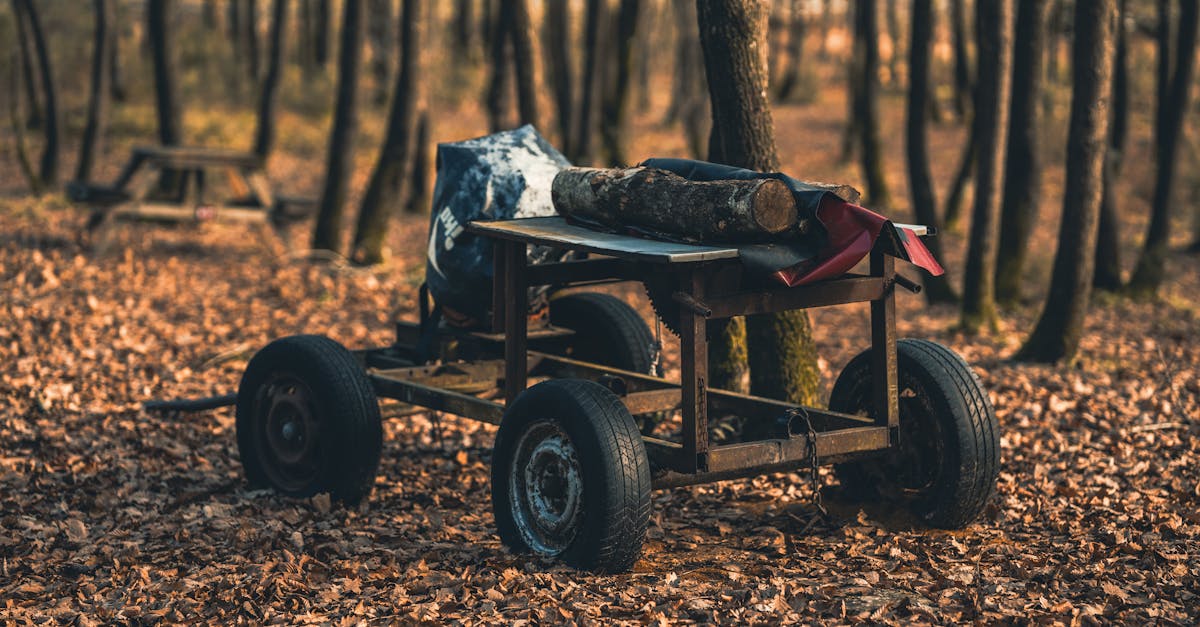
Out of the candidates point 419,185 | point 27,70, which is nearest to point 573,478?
point 419,185

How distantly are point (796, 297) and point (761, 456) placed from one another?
0.75 meters

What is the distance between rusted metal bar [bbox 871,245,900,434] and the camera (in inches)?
238

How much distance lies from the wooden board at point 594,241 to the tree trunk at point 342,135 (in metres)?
8.88

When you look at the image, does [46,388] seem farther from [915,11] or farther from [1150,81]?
[1150,81]

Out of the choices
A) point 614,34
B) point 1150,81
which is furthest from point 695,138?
point 1150,81

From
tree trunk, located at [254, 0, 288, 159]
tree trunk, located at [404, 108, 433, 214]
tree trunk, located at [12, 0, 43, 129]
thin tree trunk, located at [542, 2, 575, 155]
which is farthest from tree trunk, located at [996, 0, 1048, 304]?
tree trunk, located at [12, 0, 43, 129]

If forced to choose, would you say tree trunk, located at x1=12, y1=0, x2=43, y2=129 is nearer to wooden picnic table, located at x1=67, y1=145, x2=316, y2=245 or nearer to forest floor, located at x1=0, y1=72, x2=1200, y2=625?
wooden picnic table, located at x1=67, y1=145, x2=316, y2=245

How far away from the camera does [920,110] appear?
14117mm

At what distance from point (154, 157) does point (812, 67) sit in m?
31.4

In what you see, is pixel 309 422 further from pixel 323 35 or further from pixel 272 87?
pixel 323 35

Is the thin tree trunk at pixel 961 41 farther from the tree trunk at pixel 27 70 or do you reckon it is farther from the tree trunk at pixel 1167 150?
the tree trunk at pixel 27 70

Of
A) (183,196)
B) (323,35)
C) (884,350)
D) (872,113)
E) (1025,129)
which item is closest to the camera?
(884,350)

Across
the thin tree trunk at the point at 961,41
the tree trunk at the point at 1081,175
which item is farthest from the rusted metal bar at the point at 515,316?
the thin tree trunk at the point at 961,41

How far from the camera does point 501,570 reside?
5.91 meters
